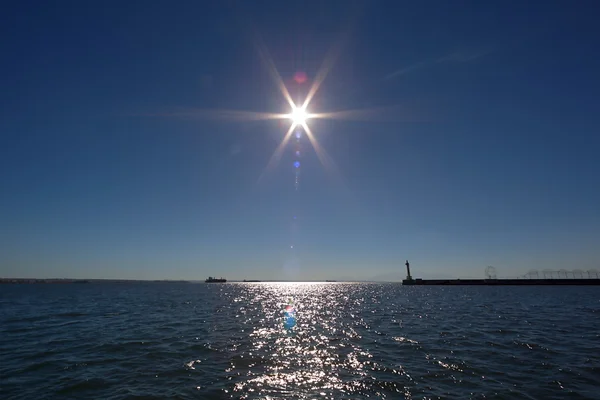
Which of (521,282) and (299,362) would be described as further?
(521,282)

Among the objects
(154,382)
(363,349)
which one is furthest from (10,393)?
(363,349)

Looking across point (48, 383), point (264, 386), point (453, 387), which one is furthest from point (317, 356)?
point (48, 383)

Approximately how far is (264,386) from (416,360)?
30.1 ft

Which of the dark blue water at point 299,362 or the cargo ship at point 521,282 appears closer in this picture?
the dark blue water at point 299,362

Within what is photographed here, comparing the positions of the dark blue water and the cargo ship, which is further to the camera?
the cargo ship

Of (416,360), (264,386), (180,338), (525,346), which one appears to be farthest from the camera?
(180,338)

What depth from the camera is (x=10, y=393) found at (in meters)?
12.3

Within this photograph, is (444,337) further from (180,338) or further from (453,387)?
(180,338)

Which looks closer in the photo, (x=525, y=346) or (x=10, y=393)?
(x=10, y=393)

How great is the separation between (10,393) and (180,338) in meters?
11.6

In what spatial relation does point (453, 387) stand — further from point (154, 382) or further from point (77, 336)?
point (77, 336)

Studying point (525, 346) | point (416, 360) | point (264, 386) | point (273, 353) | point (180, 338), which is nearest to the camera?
point (264, 386)

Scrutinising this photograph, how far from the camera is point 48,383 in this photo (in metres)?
13.5

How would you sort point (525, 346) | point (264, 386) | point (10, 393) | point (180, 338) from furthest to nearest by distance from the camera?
1. point (180, 338)
2. point (525, 346)
3. point (264, 386)
4. point (10, 393)
